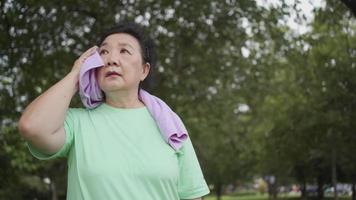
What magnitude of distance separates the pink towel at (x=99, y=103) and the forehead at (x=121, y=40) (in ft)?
0.31

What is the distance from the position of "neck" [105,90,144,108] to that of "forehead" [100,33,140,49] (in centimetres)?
20

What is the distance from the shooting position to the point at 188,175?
237cm

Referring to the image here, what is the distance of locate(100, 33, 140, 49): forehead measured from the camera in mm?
2396

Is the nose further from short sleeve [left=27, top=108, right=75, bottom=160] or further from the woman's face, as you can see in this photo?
short sleeve [left=27, top=108, right=75, bottom=160]

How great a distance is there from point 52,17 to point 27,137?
8.03m

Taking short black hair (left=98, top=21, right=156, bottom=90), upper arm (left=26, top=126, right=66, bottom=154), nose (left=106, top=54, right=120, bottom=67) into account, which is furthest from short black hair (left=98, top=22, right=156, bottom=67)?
upper arm (left=26, top=126, right=66, bottom=154)

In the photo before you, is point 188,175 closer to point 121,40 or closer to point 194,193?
point 194,193

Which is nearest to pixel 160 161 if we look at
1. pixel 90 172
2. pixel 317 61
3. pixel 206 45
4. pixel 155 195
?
pixel 155 195

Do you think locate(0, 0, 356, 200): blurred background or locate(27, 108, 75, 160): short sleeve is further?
locate(0, 0, 356, 200): blurred background

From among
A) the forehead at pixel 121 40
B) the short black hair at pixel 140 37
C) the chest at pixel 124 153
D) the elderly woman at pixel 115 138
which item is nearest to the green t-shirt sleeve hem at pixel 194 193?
the elderly woman at pixel 115 138

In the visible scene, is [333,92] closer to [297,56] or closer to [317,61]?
[317,61]

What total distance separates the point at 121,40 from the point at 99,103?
11.0 inches

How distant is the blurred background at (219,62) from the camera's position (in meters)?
9.50

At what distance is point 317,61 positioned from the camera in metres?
15.6
